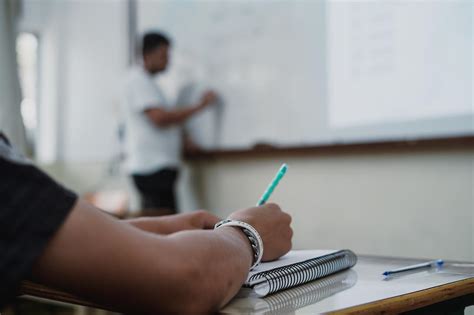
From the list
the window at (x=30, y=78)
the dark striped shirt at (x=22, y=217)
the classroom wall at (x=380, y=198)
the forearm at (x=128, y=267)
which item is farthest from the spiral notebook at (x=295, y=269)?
the window at (x=30, y=78)

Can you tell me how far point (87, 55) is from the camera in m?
4.21

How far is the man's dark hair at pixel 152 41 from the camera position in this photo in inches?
122

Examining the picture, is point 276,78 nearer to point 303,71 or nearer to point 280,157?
point 303,71

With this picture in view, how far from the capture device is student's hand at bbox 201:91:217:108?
10.1 ft

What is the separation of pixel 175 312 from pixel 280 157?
2.19 meters

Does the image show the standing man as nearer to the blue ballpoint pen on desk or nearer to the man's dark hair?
the man's dark hair

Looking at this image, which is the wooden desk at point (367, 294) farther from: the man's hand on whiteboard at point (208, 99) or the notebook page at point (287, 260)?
the man's hand on whiteboard at point (208, 99)

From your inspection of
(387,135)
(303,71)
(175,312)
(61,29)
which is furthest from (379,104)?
(61,29)

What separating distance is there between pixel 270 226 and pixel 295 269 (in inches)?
3.0

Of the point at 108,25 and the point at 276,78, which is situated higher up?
the point at 108,25

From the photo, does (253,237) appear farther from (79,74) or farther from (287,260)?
(79,74)

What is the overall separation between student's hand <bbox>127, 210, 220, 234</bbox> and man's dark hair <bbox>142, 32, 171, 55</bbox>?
2.13 metres

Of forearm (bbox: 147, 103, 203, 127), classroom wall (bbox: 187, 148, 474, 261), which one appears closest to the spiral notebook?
classroom wall (bbox: 187, 148, 474, 261)

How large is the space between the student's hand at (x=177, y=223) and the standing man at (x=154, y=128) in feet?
6.39
